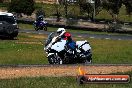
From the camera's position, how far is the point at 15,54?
2639 centimetres

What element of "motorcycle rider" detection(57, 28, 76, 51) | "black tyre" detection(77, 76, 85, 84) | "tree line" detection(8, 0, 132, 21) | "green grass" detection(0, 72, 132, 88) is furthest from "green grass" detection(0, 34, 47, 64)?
"tree line" detection(8, 0, 132, 21)

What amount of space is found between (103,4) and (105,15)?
19.0 m

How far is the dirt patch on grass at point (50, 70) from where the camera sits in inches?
678

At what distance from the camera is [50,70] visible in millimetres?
18469

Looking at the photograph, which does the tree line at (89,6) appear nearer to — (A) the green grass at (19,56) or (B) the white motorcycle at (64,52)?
(A) the green grass at (19,56)

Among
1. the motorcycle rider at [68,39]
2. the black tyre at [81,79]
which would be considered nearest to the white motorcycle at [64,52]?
the motorcycle rider at [68,39]

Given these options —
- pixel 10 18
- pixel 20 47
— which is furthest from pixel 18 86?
pixel 10 18

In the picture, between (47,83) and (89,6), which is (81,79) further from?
(89,6)

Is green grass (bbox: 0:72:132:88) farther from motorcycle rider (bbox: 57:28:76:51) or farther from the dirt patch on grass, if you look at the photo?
motorcycle rider (bbox: 57:28:76:51)

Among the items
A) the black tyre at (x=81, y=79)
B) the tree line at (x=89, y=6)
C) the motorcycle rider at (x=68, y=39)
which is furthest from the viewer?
the tree line at (x=89, y=6)

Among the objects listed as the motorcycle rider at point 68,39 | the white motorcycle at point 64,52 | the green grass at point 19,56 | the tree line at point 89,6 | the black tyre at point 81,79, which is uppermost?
the black tyre at point 81,79

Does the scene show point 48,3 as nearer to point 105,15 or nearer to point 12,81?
point 105,15

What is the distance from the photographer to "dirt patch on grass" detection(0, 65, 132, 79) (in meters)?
17.2

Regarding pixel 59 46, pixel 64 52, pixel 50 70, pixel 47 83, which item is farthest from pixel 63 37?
pixel 47 83
